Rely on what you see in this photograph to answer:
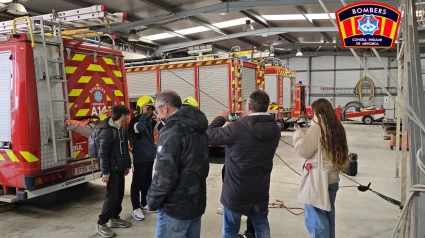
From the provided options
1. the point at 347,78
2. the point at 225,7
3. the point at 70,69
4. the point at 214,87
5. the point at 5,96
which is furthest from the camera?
the point at 347,78

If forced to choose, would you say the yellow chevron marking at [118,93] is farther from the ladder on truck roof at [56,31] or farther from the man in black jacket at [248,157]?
the man in black jacket at [248,157]

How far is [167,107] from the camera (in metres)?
2.56

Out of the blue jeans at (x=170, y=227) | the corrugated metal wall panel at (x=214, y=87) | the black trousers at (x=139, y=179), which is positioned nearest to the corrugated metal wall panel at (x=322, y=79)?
the corrugated metal wall panel at (x=214, y=87)

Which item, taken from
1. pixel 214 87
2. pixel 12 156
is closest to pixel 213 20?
pixel 214 87

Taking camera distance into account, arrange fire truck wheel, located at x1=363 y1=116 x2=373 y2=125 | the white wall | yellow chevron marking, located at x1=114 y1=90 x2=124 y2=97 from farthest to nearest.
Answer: the white wall → fire truck wheel, located at x1=363 y1=116 x2=373 y2=125 → yellow chevron marking, located at x1=114 y1=90 x2=124 y2=97

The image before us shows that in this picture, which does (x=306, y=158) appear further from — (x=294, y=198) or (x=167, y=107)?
(x=294, y=198)

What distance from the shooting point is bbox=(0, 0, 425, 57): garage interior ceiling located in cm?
1158

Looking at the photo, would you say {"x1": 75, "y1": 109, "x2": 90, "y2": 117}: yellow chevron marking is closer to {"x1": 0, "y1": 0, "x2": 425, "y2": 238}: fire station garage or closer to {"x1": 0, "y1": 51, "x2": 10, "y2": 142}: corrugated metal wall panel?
{"x1": 0, "y1": 0, "x2": 425, "y2": 238}: fire station garage

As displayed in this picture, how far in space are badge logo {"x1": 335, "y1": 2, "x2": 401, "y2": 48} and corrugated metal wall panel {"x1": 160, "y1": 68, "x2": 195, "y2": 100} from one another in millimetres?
6632

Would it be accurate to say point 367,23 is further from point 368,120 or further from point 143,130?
point 368,120

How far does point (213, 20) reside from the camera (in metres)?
14.8

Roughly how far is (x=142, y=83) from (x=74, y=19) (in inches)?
237

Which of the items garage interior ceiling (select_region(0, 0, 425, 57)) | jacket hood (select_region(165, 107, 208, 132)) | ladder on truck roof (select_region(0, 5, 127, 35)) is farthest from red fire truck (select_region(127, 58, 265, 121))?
jacket hood (select_region(165, 107, 208, 132))

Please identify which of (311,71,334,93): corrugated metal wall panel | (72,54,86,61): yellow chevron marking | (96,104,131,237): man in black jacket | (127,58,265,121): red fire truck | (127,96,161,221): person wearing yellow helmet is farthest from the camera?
(311,71,334,93): corrugated metal wall panel
